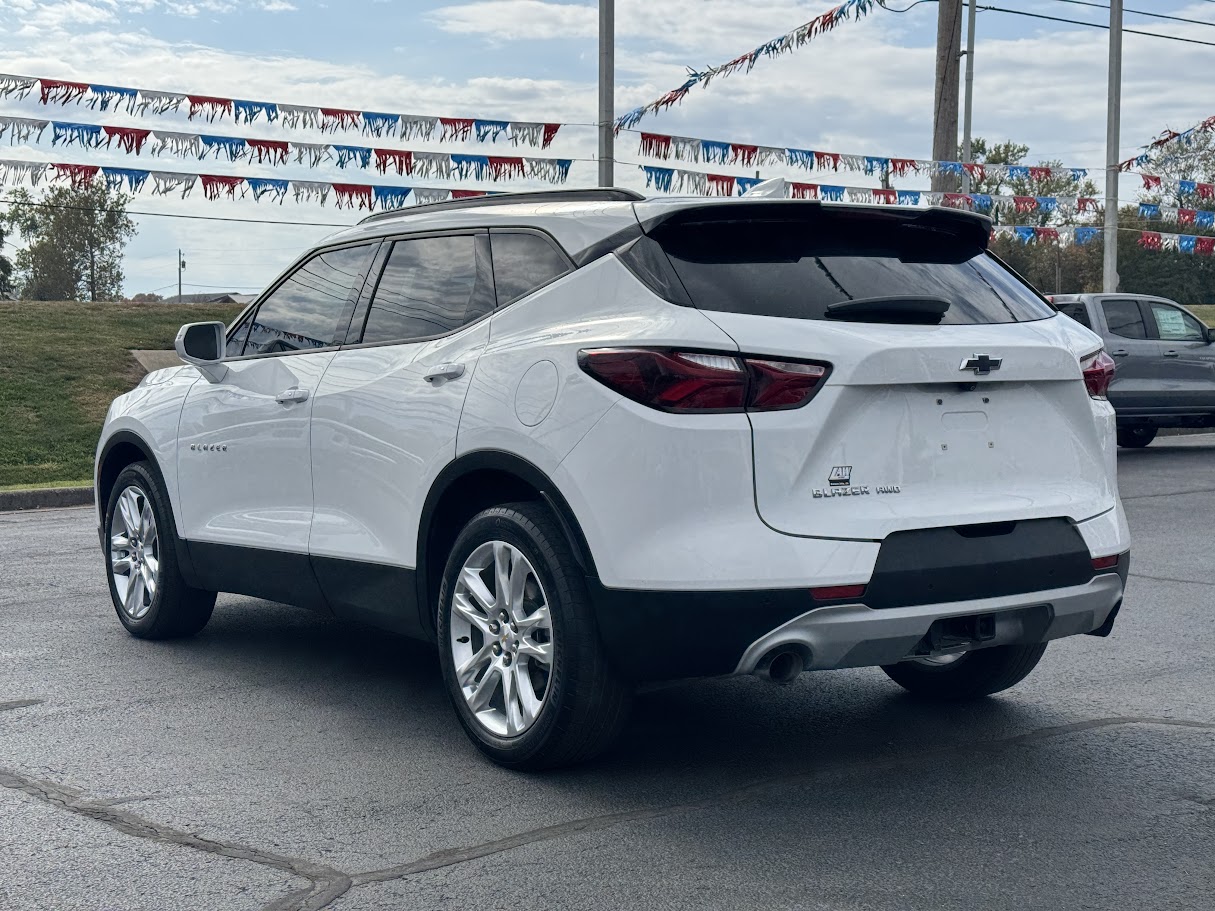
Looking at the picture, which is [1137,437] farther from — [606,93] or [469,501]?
[469,501]

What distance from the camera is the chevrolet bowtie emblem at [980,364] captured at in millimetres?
4254

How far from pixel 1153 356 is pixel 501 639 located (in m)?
14.9

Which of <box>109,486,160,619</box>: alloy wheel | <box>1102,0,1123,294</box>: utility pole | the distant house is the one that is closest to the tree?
the distant house

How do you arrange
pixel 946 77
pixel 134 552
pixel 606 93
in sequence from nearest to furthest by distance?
pixel 134 552 < pixel 606 93 < pixel 946 77

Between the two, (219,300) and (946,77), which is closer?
(946,77)

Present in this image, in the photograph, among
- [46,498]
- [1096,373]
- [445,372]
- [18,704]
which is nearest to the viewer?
[1096,373]

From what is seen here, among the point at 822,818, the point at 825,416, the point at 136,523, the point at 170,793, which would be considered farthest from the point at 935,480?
the point at 136,523

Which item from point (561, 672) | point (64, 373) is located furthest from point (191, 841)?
point (64, 373)

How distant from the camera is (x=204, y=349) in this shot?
6223 mm

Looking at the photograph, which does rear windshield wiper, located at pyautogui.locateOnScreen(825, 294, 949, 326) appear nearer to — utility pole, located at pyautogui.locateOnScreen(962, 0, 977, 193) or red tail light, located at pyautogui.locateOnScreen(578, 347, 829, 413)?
red tail light, located at pyautogui.locateOnScreen(578, 347, 829, 413)

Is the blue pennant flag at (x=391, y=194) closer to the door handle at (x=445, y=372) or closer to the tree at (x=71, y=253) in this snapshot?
the door handle at (x=445, y=372)

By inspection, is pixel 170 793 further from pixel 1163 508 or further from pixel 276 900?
pixel 1163 508

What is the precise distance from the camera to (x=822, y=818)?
13.4ft

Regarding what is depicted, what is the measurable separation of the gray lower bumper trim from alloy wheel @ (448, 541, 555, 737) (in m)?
0.75
